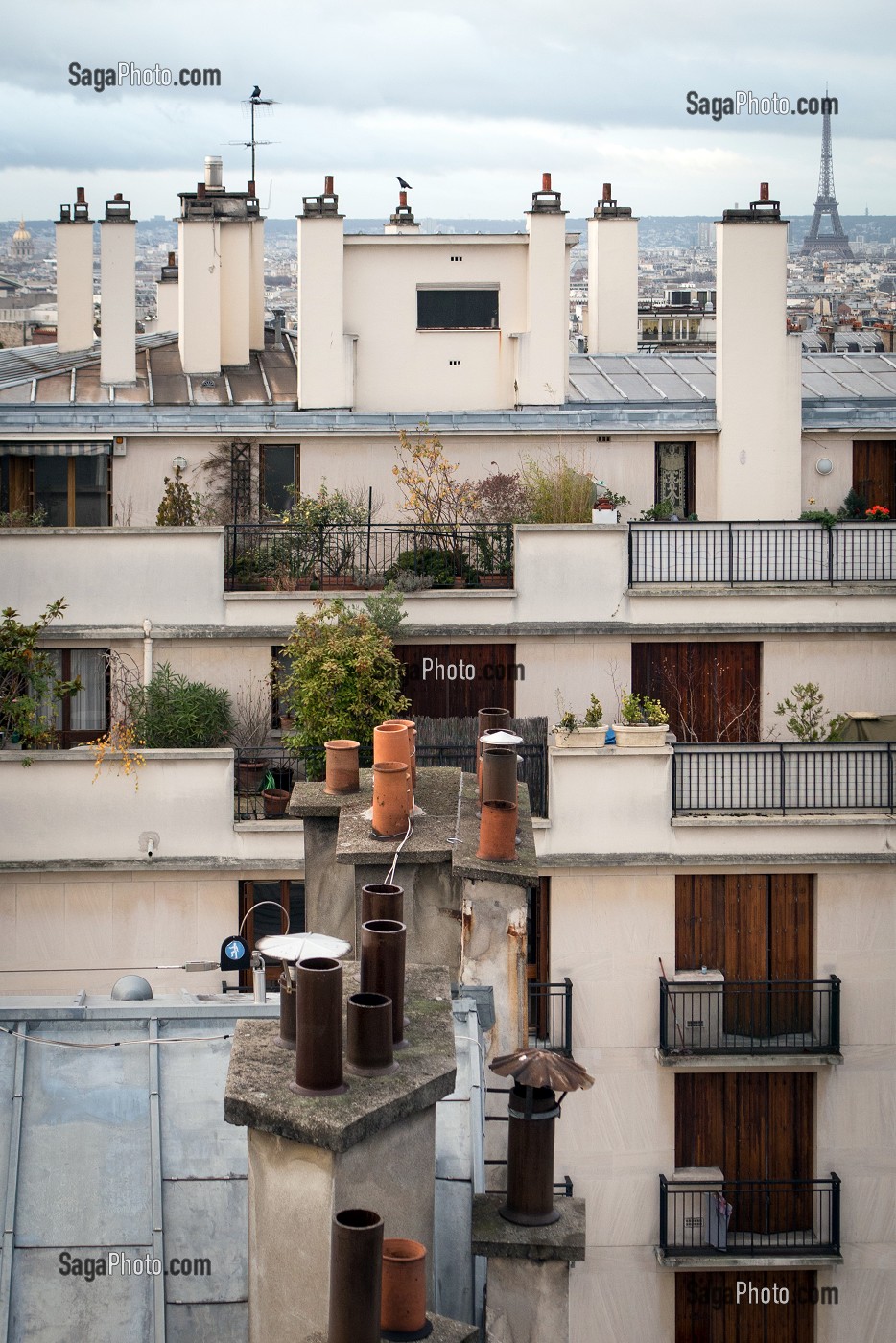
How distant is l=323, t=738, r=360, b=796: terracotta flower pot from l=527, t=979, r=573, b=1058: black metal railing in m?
9.37

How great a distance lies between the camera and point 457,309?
1261 inches

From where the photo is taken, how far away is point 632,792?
24781mm

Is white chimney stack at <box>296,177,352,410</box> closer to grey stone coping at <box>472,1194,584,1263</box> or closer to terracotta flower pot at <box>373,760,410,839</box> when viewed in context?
terracotta flower pot at <box>373,760,410,839</box>

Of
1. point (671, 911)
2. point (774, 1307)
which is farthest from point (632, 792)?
point (774, 1307)

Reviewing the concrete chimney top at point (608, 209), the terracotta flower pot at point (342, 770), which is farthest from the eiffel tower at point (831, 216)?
the terracotta flower pot at point (342, 770)

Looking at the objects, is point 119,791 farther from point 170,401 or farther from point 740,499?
point 740,499

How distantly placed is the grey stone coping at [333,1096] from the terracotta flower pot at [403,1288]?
563 mm

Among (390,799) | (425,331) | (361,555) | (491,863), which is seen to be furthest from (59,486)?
(491,863)

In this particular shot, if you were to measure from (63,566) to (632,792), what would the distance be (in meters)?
8.13

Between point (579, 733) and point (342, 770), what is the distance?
9.45 meters

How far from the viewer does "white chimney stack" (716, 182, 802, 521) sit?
3003cm

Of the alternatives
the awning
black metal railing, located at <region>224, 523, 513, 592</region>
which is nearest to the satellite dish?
black metal railing, located at <region>224, 523, 513, 592</region>

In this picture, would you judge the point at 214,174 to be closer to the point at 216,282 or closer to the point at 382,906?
the point at 216,282

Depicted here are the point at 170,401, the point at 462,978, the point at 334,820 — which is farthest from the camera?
the point at 170,401
